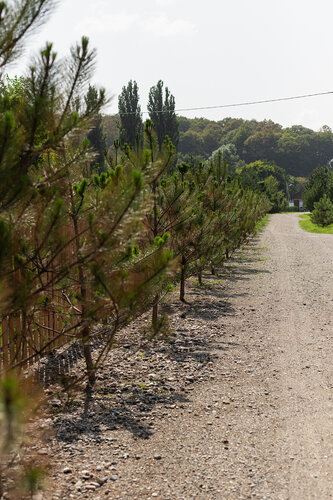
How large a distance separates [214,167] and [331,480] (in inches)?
438

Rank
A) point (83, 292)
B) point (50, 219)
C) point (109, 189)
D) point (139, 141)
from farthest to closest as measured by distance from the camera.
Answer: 1. point (139, 141)
2. point (83, 292)
3. point (109, 189)
4. point (50, 219)

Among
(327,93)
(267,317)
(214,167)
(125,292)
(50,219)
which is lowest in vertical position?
(267,317)

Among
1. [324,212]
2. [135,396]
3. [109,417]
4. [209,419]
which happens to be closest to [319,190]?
[324,212]

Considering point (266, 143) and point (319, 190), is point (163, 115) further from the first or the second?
point (266, 143)

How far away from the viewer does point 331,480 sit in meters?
3.42

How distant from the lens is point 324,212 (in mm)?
33156

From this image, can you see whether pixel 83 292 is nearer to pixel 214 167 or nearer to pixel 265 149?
pixel 214 167

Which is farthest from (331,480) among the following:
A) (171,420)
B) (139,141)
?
(139,141)

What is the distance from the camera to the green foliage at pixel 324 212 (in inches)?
1283

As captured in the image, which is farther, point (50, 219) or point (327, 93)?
point (327, 93)

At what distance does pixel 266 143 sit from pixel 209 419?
380ft

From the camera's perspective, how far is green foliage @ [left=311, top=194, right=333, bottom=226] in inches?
1283

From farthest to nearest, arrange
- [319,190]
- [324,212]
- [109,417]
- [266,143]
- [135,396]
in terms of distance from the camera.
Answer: [266,143] → [319,190] → [324,212] → [135,396] → [109,417]

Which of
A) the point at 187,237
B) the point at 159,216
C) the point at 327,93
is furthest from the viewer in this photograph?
the point at 327,93
